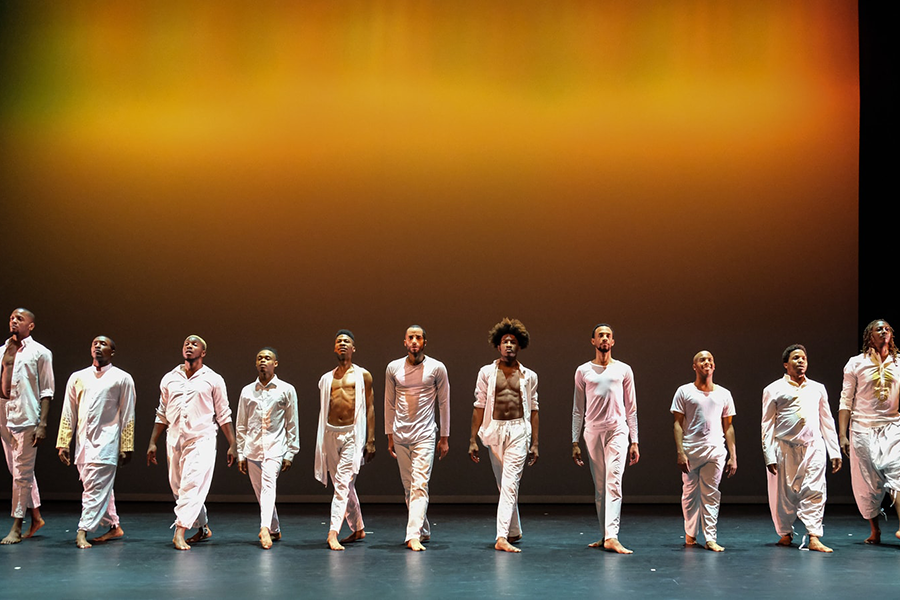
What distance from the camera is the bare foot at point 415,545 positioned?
6781mm

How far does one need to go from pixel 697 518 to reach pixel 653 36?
480 centimetres

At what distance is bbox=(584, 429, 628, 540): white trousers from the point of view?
6.80 metres

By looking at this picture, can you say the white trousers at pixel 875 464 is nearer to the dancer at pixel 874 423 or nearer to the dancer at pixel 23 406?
the dancer at pixel 874 423

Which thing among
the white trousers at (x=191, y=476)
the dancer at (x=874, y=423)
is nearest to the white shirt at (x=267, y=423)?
the white trousers at (x=191, y=476)

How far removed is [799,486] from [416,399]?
288 centimetres

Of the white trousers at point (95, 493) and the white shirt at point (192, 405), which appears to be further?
the white shirt at point (192, 405)

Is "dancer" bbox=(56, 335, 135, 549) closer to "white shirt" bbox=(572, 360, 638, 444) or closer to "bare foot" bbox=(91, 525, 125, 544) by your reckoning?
"bare foot" bbox=(91, 525, 125, 544)

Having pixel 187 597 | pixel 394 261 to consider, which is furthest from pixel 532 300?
pixel 187 597

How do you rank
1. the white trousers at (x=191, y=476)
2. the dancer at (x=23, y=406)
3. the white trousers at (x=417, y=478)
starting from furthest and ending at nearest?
the dancer at (x=23, y=406)
the white trousers at (x=417, y=478)
the white trousers at (x=191, y=476)

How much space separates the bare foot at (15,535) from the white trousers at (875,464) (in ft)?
20.3

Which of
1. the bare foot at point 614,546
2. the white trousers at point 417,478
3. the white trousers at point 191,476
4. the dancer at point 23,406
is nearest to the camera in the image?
the bare foot at point 614,546

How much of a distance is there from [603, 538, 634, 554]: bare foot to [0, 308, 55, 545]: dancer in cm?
415

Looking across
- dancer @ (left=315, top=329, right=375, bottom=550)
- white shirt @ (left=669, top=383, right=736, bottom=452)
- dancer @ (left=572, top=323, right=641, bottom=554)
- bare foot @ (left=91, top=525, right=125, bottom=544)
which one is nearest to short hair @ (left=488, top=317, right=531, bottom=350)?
dancer @ (left=572, top=323, right=641, bottom=554)

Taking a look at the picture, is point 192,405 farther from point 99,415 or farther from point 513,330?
point 513,330
